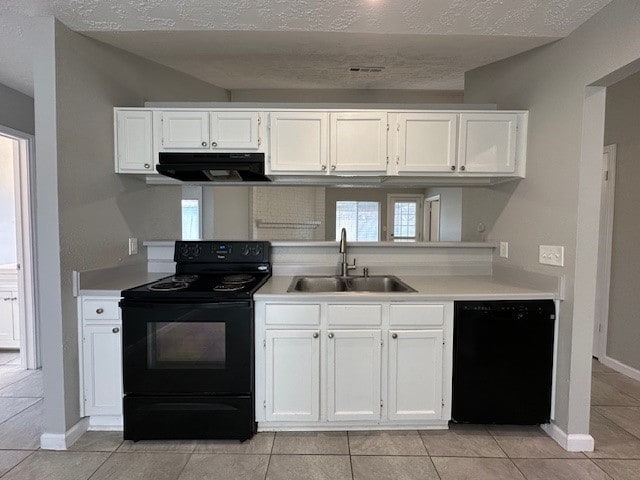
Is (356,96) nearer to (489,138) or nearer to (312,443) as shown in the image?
(489,138)

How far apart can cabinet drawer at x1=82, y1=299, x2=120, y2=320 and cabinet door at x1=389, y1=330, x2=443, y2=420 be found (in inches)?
65.8

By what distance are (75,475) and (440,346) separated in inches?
82.7

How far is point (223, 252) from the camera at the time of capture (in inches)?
106

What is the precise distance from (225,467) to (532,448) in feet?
5.75

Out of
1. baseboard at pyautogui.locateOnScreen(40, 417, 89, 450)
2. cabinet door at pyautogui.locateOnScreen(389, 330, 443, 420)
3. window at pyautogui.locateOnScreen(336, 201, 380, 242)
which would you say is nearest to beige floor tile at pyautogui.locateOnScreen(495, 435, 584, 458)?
cabinet door at pyautogui.locateOnScreen(389, 330, 443, 420)

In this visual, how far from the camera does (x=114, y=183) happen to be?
2424 millimetres

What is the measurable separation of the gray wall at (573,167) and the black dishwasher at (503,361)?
112 mm

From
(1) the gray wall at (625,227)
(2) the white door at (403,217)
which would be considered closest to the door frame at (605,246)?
(1) the gray wall at (625,227)

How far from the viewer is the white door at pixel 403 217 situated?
7.07m

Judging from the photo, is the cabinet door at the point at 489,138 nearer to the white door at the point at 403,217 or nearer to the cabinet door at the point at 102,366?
the cabinet door at the point at 102,366

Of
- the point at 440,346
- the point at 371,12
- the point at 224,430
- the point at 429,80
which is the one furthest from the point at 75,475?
the point at 429,80

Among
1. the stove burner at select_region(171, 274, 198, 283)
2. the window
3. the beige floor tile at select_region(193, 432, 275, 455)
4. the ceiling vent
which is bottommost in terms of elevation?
the beige floor tile at select_region(193, 432, 275, 455)

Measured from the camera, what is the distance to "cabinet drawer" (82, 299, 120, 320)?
6.92ft

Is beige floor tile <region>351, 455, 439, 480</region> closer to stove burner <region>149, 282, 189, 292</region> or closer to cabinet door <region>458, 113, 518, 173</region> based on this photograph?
stove burner <region>149, 282, 189, 292</region>
